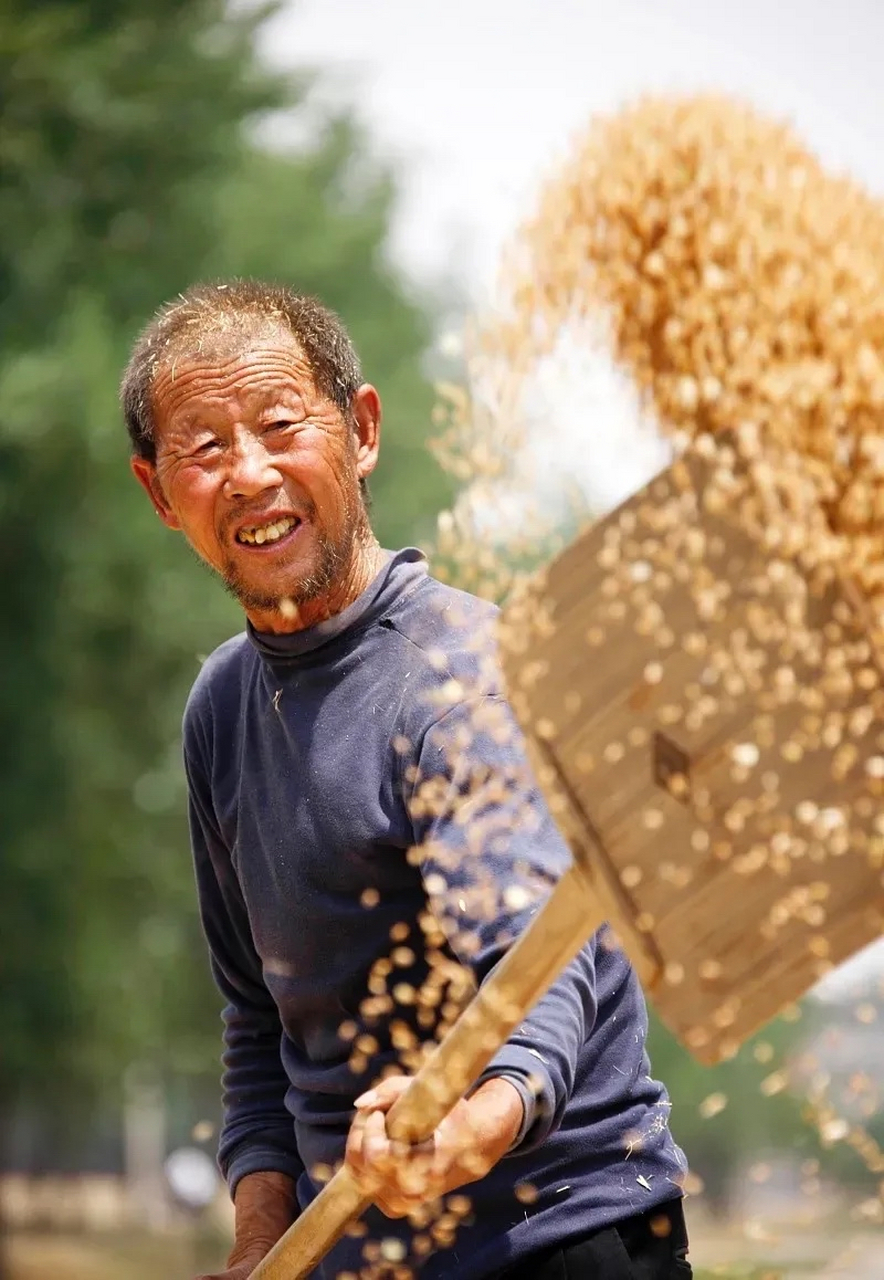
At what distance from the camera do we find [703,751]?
164 centimetres

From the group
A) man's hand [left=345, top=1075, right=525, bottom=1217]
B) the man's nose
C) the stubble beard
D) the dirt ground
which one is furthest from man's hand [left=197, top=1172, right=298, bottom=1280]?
the dirt ground

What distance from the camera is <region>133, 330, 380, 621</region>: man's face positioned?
2121mm

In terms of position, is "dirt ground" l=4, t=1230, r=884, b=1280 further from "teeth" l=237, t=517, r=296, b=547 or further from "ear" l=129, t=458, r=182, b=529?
"teeth" l=237, t=517, r=296, b=547

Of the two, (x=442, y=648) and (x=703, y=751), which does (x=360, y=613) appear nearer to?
(x=442, y=648)

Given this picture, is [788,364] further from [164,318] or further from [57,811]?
[57,811]

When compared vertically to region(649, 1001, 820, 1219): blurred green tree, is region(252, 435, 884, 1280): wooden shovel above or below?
below

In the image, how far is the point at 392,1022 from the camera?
Result: 6.82ft

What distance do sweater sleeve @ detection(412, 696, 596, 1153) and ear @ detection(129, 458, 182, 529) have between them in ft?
1.76

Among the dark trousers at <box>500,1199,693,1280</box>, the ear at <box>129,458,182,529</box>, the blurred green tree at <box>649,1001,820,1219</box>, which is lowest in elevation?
the dark trousers at <box>500,1199,693,1280</box>

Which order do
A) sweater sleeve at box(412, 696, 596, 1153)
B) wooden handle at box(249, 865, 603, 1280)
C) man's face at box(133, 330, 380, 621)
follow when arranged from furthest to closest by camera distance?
man's face at box(133, 330, 380, 621) < sweater sleeve at box(412, 696, 596, 1153) < wooden handle at box(249, 865, 603, 1280)

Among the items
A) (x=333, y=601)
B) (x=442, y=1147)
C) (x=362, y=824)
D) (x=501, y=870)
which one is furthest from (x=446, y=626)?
(x=442, y=1147)

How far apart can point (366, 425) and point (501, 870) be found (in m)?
0.67

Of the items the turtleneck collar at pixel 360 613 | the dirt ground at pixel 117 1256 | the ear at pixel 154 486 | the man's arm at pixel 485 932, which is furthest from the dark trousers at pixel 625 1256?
the dirt ground at pixel 117 1256

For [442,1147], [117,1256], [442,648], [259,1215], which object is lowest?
[442,1147]
